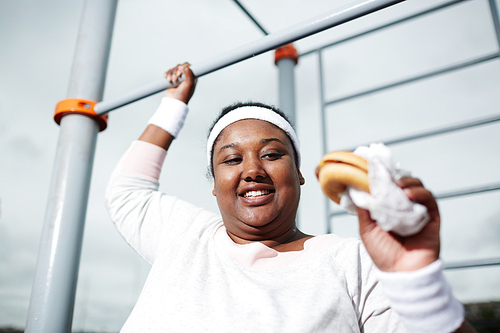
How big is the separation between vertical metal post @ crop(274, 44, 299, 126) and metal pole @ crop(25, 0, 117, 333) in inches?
40.2

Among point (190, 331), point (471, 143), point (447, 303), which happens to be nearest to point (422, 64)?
point (471, 143)

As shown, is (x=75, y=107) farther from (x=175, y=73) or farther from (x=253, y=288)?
(x=253, y=288)

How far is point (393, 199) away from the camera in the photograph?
0.58 metres

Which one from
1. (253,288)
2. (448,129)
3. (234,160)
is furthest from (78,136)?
(448,129)

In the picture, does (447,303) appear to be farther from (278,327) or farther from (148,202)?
(148,202)

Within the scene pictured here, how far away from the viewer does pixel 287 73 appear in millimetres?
2328

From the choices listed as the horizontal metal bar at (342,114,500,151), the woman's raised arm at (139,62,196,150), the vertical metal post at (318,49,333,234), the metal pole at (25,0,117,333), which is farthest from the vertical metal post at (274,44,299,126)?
the metal pole at (25,0,117,333)

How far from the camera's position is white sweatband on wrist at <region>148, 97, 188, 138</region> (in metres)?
1.56

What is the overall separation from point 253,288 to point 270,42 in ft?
2.58

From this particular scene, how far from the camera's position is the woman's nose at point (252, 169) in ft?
3.72

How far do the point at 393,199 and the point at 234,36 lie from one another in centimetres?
228

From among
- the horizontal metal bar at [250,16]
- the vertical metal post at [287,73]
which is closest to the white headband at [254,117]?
the vertical metal post at [287,73]

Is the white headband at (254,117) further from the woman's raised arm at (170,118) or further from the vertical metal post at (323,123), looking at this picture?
the vertical metal post at (323,123)

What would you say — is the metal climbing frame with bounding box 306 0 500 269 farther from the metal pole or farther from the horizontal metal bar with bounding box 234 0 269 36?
the metal pole
